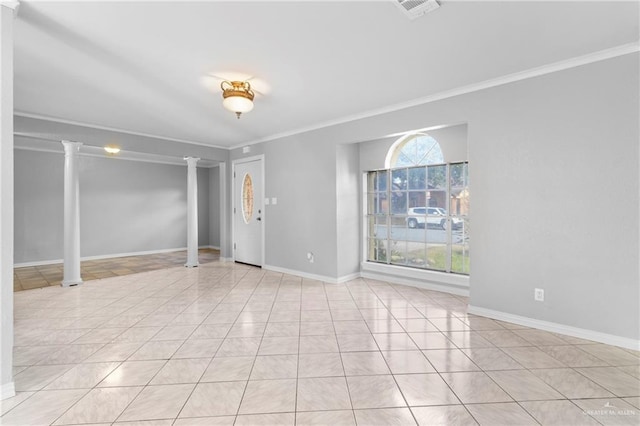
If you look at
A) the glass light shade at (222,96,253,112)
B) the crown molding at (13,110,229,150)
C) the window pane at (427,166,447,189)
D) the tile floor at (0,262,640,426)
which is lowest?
the tile floor at (0,262,640,426)

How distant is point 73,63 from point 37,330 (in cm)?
258

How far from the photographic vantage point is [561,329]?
2775 millimetres

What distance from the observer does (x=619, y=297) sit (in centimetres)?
252

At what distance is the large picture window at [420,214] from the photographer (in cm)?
406

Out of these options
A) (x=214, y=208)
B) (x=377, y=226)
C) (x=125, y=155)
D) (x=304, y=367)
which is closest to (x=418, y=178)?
(x=377, y=226)

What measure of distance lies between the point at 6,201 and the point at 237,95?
78.5 inches

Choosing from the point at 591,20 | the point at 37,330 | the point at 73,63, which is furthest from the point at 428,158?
the point at 37,330

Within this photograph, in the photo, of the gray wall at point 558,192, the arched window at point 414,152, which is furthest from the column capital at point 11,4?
the arched window at point 414,152

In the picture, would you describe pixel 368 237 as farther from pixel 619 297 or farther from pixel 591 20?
pixel 591 20

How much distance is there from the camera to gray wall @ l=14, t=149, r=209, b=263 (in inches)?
242

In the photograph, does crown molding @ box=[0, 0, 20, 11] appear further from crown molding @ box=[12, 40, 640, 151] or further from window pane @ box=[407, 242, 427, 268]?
window pane @ box=[407, 242, 427, 268]

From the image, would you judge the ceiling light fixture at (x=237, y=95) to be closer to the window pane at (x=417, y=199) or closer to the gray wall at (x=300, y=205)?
the gray wall at (x=300, y=205)

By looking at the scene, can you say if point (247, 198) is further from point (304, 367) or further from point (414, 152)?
point (304, 367)

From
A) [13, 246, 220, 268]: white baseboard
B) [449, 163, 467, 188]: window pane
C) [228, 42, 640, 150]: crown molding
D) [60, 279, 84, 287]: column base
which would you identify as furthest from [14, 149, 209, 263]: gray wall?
[449, 163, 467, 188]: window pane
